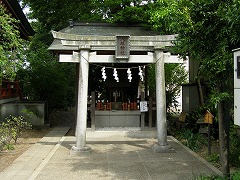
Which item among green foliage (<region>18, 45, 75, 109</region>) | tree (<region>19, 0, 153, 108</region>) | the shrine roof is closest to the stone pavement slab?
the shrine roof

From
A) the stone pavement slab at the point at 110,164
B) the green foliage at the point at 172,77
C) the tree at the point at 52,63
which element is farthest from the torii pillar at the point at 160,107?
the green foliage at the point at 172,77

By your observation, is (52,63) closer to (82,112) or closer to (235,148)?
(82,112)

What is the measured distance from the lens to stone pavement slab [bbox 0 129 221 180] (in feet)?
22.0

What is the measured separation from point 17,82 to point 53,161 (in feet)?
39.8

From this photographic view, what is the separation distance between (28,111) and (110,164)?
831 centimetres

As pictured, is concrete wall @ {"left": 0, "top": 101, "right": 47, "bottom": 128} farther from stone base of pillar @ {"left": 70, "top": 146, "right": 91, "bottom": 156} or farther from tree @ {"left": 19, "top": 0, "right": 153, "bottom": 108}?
stone base of pillar @ {"left": 70, "top": 146, "right": 91, "bottom": 156}

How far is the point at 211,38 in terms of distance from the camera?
557 cm

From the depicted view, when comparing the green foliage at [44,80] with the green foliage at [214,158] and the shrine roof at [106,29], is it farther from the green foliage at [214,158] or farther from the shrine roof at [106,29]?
the green foliage at [214,158]

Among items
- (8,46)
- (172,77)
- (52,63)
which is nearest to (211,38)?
(8,46)

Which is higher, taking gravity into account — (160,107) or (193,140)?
(160,107)

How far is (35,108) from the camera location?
1507 centimetres

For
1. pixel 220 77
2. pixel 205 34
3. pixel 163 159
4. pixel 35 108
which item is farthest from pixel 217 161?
pixel 35 108

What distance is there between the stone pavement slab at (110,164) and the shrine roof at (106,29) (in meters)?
5.55

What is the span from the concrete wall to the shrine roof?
4173mm
